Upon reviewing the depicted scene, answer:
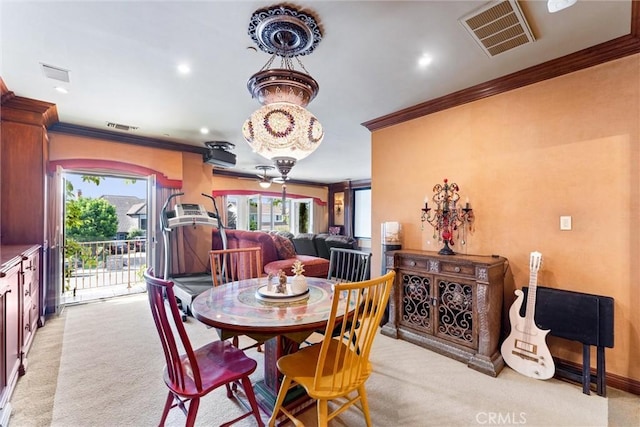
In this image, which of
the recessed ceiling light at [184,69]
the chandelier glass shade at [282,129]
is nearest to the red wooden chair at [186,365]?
the chandelier glass shade at [282,129]

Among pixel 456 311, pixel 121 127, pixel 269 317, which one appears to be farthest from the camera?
pixel 121 127

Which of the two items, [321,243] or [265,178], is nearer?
[321,243]

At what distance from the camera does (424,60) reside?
2.34 m

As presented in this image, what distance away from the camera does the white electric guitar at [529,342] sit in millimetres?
2281

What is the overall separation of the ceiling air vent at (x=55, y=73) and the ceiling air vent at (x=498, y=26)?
337cm

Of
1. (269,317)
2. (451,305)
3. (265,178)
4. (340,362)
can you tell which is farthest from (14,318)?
(265,178)

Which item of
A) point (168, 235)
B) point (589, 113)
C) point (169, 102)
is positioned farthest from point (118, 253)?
point (589, 113)

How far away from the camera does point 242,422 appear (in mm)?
1797

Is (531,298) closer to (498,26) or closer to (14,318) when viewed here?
(498,26)

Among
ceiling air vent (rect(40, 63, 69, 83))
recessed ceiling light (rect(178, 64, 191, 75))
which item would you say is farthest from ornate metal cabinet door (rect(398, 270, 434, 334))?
ceiling air vent (rect(40, 63, 69, 83))

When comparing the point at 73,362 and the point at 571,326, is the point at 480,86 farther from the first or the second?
the point at 73,362

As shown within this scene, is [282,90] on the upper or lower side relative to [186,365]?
upper

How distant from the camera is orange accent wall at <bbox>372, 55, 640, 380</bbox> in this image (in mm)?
2123

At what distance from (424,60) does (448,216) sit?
158 cm
